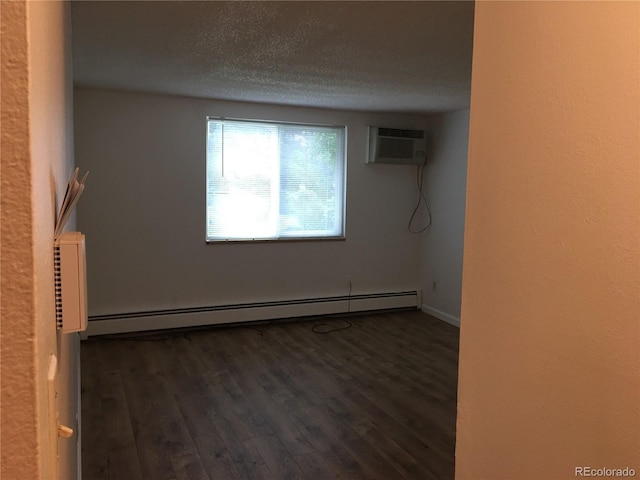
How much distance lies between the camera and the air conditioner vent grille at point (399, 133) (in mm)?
5734

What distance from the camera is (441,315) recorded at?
5832mm

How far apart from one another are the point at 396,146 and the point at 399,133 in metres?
0.15

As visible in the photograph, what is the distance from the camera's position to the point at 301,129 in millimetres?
5531

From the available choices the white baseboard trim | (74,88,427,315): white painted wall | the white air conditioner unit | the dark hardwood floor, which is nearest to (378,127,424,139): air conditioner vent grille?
the white air conditioner unit

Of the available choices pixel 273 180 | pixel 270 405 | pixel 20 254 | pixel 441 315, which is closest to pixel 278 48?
pixel 270 405

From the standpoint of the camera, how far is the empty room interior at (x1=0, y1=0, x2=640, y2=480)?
88cm

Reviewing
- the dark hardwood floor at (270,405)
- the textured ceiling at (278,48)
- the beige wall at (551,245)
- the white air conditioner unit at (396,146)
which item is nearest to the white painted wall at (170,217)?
the white air conditioner unit at (396,146)

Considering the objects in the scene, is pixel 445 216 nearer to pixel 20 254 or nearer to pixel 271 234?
pixel 271 234

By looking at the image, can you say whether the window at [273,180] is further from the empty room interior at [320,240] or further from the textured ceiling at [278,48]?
the textured ceiling at [278,48]

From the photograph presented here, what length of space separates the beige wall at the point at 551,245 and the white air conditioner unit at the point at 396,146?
178 inches

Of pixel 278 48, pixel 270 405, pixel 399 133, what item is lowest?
pixel 270 405

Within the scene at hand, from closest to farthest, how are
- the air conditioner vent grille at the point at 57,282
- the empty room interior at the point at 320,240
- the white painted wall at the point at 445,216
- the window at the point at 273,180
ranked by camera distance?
the air conditioner vent grille at the point at 57,282, the empty room interior at the point at 320,240, the window at the point at 273,180, the white painted wall at the point at 445,216

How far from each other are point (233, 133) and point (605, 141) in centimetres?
460

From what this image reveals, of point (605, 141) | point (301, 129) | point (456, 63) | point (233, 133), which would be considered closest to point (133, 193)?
point (233, 133)
